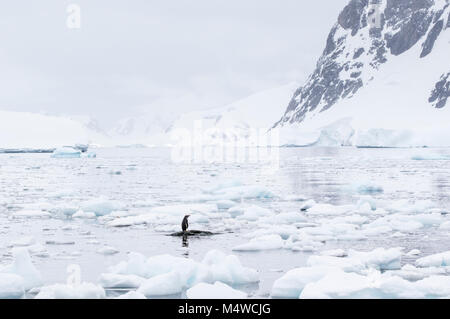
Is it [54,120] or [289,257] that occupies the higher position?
[54,120]

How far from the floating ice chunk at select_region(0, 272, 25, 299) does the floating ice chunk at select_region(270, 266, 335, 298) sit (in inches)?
148

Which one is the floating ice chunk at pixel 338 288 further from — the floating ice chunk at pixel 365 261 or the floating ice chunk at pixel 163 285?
the floating ice chunk at pixel 163 285

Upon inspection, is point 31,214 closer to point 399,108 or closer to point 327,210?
point 327,210

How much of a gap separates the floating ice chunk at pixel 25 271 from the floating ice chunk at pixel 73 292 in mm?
858

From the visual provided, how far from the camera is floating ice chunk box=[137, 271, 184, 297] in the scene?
982 cm

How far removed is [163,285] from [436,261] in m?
5.11

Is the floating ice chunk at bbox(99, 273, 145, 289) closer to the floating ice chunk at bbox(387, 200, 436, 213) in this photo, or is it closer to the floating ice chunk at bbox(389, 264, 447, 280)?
the floating ice chunk at bbox(389, 264, 447, 280)

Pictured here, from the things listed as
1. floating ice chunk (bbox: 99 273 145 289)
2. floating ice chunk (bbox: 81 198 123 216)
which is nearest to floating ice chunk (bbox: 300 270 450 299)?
floating ice chunk (bbox: 99 273 145 289)

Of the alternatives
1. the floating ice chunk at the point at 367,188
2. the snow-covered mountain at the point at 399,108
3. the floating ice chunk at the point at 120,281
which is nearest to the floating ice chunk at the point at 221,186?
the floating ice chunk at the point at 367,188

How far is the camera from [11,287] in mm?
9859
